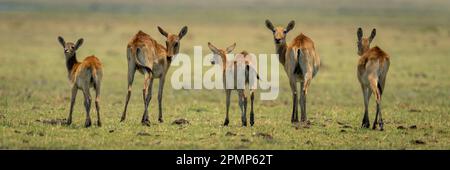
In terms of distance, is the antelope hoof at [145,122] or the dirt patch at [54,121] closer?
the dirt patch at [54,121]

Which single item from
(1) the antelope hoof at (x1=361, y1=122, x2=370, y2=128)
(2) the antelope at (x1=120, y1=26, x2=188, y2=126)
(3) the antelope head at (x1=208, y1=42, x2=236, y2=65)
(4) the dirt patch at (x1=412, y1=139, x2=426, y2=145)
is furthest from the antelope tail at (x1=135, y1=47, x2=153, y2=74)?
(4) the dirt patch at (x1=412, y1=139, x2=426, y2=145)

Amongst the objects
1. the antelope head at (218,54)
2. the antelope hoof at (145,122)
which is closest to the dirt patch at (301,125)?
the antelope head at (218,54)

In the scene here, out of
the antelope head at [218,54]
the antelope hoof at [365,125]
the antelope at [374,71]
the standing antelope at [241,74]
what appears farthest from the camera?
the antelope head at [218,54]

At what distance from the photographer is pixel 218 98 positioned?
74.5 feet

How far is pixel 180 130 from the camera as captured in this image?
14.4m

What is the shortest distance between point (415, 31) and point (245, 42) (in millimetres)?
16026

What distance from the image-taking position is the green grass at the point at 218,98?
1323 centimetres

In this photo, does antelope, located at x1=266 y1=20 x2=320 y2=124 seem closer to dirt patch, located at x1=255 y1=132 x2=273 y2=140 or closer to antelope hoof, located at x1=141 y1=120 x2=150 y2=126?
dirt patch, located at x1=255 y1=132 x2=273 y2=140

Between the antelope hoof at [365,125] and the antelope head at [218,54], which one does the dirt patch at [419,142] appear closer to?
the antelope hoof at [365,125]

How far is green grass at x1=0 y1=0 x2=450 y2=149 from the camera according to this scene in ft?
43.4

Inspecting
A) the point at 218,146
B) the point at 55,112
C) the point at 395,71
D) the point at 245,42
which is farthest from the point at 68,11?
the point at 218,146
